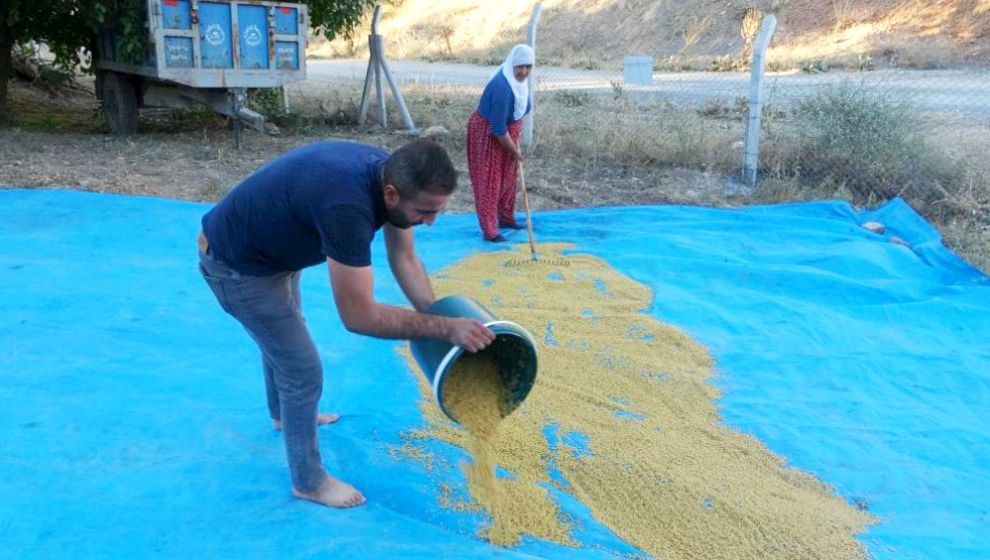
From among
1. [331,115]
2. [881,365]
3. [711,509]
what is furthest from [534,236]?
[331,115]

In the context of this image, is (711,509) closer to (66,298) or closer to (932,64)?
(66,298)

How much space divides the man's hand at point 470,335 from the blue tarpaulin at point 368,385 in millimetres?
584

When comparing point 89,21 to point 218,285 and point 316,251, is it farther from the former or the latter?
point 316,251

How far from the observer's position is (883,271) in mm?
4645

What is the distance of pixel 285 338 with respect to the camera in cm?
216

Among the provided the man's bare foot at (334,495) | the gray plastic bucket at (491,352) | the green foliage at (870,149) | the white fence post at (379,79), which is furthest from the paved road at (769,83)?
the man's bare foot at (334,495)

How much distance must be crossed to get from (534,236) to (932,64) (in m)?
12.1

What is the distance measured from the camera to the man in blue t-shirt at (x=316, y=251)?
184 centimetres

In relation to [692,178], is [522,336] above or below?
above

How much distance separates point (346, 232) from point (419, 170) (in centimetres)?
21

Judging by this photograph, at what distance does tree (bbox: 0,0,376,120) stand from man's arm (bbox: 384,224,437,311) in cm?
579

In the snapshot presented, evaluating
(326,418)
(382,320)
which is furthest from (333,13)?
(382,320)

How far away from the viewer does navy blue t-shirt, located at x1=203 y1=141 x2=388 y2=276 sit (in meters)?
1.84

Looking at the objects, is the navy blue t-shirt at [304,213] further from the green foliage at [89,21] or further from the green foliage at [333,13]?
the green foliage at [333,13]
